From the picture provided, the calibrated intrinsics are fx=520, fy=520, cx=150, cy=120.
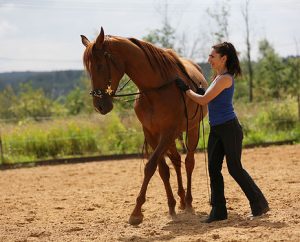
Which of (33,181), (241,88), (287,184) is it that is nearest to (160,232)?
(287,184)

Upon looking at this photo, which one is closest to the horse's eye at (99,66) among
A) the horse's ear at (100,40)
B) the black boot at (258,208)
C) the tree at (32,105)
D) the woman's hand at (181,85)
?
the horse's ear at (100,40)

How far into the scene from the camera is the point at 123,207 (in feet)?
23.0

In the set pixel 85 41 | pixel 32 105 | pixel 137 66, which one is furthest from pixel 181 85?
pixel 32 105

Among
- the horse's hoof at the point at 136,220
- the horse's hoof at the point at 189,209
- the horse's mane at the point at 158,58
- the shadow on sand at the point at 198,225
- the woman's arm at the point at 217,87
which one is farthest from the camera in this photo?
the horse's hoof at the point at 189,209

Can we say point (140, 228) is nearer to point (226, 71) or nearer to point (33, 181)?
point (226, 71)

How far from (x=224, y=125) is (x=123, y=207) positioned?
2309 millimetres

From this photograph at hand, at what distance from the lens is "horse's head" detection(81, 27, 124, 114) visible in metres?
5.26

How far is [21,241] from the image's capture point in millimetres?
5066

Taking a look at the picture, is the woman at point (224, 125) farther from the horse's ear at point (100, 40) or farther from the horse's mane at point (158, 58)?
the horse's ear at point (100, 40)

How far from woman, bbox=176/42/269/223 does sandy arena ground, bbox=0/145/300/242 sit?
230 millimetres

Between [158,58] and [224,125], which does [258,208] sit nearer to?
[224,125]

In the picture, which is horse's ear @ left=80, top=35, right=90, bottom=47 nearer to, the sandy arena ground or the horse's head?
the horse's head

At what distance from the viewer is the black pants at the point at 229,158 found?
17.5 feet

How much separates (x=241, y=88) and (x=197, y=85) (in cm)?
3554
